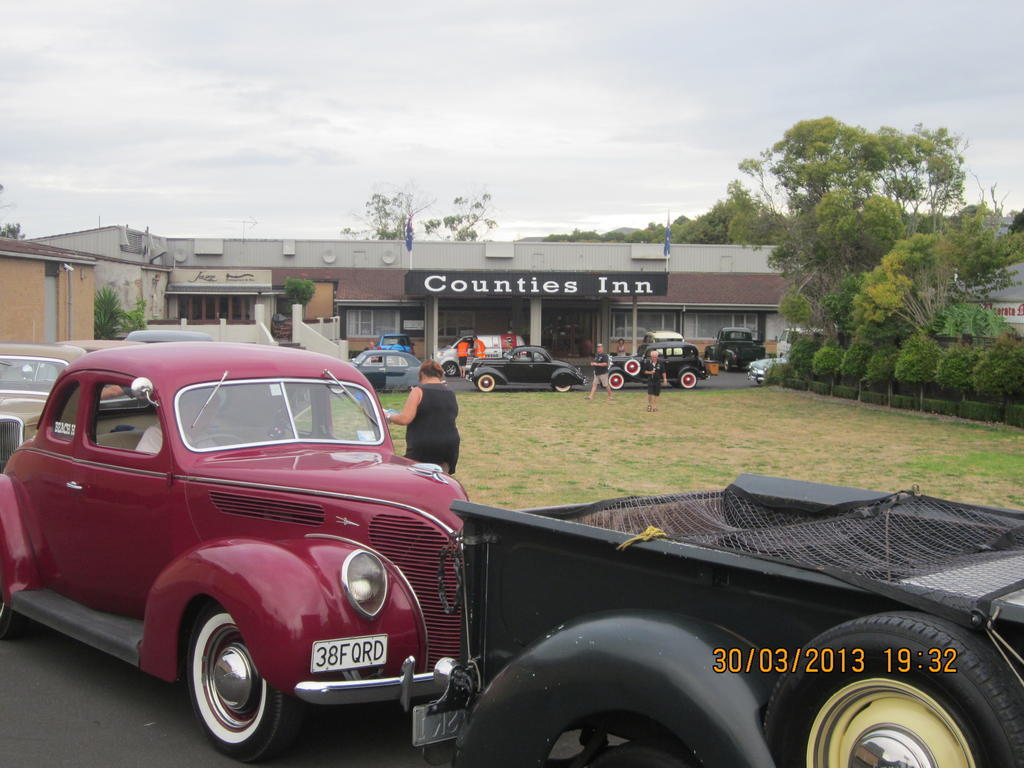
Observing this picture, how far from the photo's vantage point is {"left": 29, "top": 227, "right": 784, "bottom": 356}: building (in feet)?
163

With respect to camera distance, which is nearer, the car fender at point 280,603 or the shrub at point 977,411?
the car fender at point 280,603

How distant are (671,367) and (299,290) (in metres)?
22.9

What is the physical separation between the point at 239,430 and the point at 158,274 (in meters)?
45.7

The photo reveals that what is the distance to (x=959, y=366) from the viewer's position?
2186 cm

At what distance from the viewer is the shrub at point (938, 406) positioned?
22158 millimetres

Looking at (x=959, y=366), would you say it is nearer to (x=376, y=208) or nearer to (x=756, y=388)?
(x=756, y=388)

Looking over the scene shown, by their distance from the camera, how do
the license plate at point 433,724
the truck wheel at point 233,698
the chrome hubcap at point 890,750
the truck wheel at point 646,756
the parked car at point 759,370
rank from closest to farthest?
1. the chrome hubcap at point 890,750
2. the truck wheel at point 646,756
3. the license plate at point 433,724
4. the truck wheel at point 233,698
5. the parked car at point 759,370

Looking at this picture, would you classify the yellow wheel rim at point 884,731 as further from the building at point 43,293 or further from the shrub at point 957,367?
the building at point 43,293

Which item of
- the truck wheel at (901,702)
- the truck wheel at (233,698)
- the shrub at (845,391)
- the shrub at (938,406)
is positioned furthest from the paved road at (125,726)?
the shrub at (845,391)

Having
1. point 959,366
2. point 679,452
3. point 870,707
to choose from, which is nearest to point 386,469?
point 870,707

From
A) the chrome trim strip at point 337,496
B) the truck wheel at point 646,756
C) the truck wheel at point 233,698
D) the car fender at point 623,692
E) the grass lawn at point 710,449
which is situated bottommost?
the grass lawn at point 710,449

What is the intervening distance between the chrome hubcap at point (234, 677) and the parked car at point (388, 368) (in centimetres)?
2347

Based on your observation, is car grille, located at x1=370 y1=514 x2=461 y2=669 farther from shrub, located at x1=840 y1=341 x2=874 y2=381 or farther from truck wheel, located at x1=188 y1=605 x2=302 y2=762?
shrub, located at x1=840 y1=341 x2=874 y2=381
